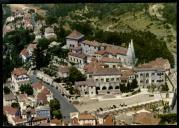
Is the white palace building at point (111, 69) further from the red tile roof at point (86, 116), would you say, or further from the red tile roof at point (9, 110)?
the red tile roof at point (9, 110)

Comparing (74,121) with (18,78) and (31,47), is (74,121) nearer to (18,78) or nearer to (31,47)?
(18,78)

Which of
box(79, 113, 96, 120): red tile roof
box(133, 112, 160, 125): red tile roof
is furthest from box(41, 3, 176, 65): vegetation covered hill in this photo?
box(79, 113, 96, 120): red tile roof

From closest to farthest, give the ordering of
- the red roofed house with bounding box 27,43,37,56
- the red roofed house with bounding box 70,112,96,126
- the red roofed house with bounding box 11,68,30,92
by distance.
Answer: the red roofed house with bounding box 70,112,96,126 → the red roofed house with bounding box 11,68,30,92 → the red roofed house with bounding box 27,43,37,56

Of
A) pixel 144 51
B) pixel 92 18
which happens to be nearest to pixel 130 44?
pixel 144 51

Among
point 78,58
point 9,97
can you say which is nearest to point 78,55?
point 78,58

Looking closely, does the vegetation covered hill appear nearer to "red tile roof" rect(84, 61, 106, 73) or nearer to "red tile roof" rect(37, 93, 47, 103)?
"red tile roof" rect(84, 61, 106, 73)

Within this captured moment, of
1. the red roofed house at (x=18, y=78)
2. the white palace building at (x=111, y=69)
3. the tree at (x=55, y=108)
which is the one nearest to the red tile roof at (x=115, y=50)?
the white palace building at (x=111, y=69)
